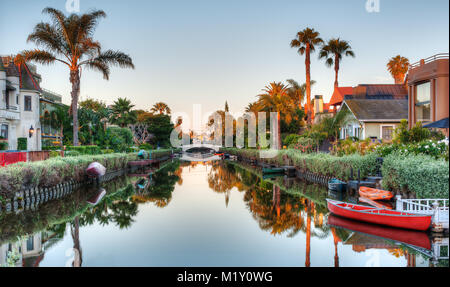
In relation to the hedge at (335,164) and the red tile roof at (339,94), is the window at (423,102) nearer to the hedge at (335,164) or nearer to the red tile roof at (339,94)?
the hedge at (335,164)

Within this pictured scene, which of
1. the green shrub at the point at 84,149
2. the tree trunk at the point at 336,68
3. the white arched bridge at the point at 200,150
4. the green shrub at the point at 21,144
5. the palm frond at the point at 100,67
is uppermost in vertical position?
the tree trunk at the point at 336,68

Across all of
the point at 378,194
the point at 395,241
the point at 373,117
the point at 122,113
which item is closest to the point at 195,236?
the point at 395,241

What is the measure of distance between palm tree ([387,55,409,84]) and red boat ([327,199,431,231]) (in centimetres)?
5376

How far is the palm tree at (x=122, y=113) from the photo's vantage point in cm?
6481

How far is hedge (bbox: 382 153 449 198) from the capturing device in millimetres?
10703

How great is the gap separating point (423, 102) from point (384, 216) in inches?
587

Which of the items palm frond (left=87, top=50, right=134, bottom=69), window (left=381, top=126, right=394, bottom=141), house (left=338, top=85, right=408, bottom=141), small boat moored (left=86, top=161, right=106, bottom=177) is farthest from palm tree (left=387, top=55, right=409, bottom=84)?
small boat moored (left=86, top=161, right=106, bottom=177)

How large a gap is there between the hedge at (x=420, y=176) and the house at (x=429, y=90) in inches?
286

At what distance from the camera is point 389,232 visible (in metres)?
10.4

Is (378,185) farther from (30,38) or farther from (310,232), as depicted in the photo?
(30,38)

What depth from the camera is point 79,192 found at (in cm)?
1942

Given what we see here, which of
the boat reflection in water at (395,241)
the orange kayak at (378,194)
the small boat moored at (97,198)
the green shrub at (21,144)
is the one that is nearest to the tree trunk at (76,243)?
the small boat moored at (97,198)

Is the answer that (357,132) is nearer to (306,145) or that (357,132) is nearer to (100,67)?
(306,145)
